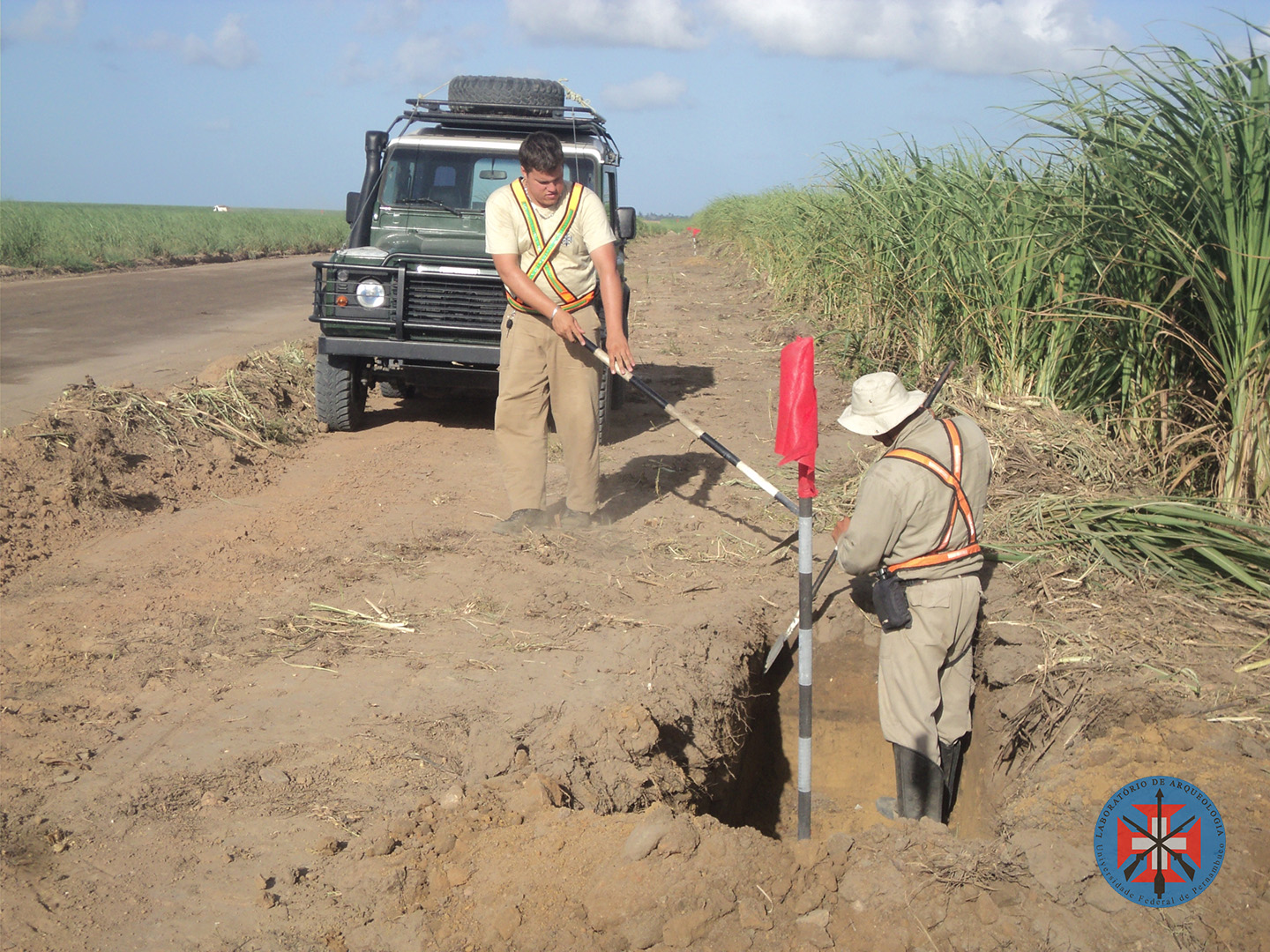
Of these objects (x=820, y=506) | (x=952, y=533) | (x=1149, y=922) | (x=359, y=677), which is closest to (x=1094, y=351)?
(x=820, y=506)

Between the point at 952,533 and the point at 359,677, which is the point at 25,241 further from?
the point at 952,533

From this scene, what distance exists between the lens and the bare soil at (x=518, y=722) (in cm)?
268

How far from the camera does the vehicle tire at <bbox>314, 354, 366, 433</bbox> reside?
7.57 m

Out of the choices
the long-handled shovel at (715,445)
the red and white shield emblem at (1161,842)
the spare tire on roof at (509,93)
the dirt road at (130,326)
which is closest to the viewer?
the red and white shield emblem at (1161,842)

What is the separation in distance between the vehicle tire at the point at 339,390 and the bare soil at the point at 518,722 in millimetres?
892

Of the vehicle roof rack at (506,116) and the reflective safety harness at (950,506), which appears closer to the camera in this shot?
the reflective safety harness at (950,506)

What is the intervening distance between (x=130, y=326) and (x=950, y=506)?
40.9 feet

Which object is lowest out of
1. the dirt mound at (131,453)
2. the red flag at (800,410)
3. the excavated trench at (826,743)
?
the excavated trench at (826,743)

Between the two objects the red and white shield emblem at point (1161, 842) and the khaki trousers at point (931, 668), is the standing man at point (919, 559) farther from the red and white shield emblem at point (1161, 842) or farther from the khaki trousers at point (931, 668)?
the red and white shield emblem at point (1161, 842)

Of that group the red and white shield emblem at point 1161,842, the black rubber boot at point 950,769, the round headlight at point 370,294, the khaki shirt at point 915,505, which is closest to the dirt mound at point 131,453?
the round headlight at point 370,294

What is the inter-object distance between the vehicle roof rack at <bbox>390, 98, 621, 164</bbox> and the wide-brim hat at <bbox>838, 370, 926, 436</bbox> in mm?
5158

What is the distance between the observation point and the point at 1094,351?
18.3 ft

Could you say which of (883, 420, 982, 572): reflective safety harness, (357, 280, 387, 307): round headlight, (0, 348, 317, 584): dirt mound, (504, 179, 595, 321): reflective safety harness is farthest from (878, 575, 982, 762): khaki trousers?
(357, 280, 387, 307): round headlight

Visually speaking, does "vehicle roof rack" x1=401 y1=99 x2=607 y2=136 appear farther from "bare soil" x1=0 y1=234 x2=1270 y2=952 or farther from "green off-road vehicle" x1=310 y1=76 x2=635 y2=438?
"bare soil" x1=0 y1=234 x2=1270 y2=952
